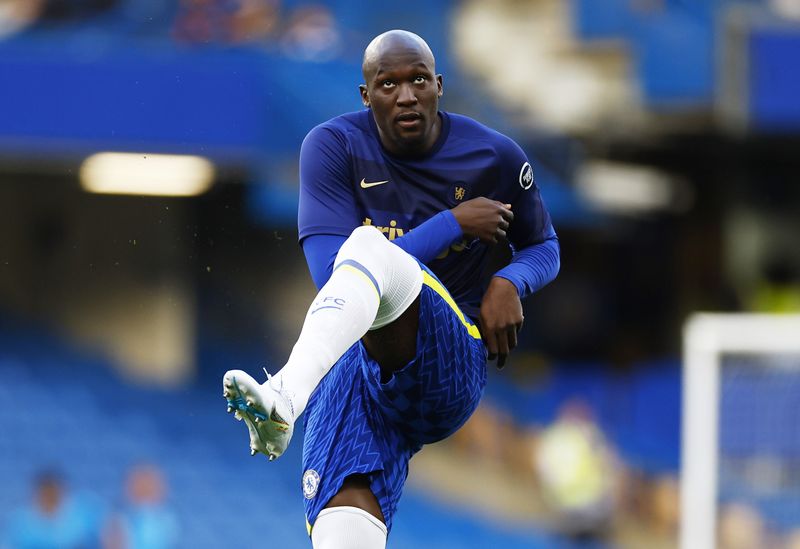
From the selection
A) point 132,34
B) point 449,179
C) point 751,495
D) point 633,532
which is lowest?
point 633,532

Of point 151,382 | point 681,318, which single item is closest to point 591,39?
point 681,318

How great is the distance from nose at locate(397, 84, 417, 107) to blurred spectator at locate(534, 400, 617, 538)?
8.60 metres

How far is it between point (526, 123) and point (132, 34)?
377cm

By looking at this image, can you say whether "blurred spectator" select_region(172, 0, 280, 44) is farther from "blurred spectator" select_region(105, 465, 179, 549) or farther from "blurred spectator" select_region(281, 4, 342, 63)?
"blurred spectator" select_region(105, 465, 179, 549)

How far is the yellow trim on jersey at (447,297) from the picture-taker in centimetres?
349

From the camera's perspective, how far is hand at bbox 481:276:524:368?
3635mm

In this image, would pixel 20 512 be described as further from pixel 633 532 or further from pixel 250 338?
pixel 633 532

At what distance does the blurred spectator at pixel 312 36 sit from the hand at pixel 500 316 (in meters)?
8.17

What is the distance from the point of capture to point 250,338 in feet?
41.7

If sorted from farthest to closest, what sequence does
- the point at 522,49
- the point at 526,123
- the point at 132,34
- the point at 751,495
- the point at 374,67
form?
the point at 522,49 → the point at 526,123 → the point at 132,34 → the point at 751,495 → the point at 374,67

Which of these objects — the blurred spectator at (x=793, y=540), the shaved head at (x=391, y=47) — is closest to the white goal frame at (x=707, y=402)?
the blurred spectator at (x=793, y=540)

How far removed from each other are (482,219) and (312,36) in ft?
28.2

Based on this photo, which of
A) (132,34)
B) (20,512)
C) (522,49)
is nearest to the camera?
(20,512)

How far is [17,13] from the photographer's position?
1173 cm
